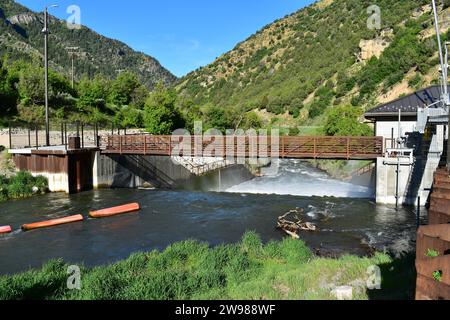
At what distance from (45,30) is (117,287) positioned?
27.2 m

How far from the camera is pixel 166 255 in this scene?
1562 cm

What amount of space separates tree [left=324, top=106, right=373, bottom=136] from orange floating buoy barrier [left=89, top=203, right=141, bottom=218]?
Result: 79.0 ft

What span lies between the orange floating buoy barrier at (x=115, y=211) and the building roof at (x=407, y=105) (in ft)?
55.8

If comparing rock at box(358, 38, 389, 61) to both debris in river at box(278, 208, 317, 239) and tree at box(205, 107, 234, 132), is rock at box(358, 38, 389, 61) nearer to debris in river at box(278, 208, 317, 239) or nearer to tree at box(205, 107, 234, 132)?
tree at box(205, 107, 234, 132)

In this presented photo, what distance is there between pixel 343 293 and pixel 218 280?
3.80 meters

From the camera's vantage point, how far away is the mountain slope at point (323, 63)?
214 ft

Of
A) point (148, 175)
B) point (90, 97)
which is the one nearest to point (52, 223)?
point (148, 175)

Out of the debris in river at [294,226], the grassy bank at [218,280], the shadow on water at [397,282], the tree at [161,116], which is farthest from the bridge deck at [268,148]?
the shadow on water at [397,282]

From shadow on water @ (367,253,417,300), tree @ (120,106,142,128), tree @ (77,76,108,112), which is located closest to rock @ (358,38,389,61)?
tree @ (120,106,142,128)

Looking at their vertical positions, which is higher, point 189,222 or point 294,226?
point 294,226

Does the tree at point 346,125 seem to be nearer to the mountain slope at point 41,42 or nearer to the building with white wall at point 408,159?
the building with white wall at point 408,159

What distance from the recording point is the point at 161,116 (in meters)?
52.3

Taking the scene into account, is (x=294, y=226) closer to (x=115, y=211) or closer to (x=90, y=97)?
(x=115, y=211)

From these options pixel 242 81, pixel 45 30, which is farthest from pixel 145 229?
pixel 242 81
